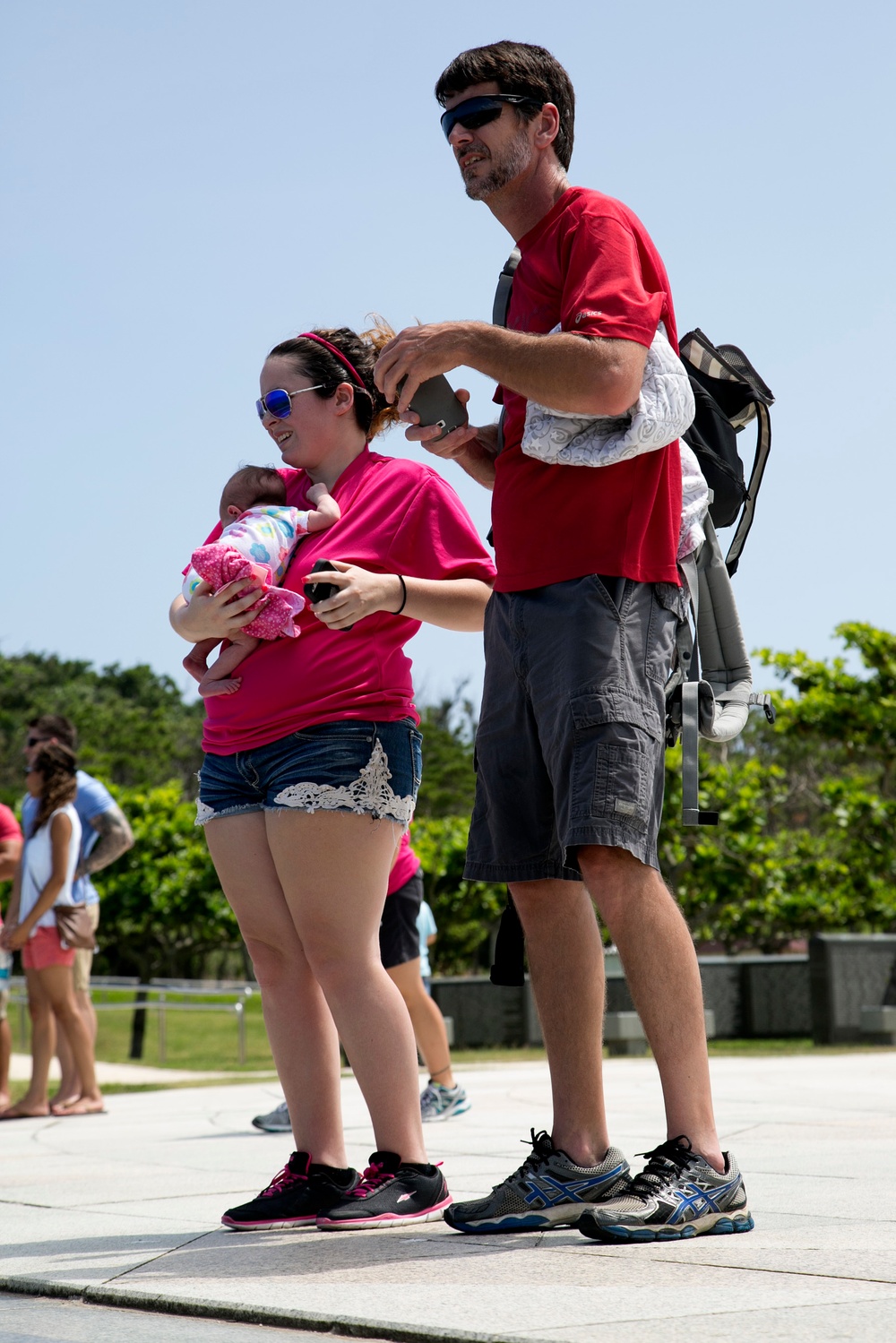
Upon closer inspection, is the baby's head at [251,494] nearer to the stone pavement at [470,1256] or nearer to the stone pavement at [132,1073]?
the stone pavement at [470,1256]

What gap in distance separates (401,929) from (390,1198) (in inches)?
115

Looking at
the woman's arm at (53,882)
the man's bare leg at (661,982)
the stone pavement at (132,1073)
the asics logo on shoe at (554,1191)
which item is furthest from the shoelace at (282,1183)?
the stone pavement at (132,1073)

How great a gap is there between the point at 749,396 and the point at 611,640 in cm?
88

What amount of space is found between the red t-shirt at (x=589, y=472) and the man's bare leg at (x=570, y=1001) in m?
0.66

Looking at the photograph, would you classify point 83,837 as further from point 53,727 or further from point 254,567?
point 254,567

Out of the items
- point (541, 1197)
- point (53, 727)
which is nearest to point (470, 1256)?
point (541, 1197)

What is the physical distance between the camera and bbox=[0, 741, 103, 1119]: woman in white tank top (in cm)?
758

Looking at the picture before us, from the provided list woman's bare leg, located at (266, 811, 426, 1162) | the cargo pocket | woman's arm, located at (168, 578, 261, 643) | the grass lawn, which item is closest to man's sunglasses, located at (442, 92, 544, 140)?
woman's arm, located at (168, 578, 261, 643)

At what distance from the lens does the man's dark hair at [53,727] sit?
7988 millimetres

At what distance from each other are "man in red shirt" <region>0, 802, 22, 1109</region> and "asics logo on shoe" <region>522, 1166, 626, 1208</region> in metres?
5.43

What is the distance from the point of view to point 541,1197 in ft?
9.65

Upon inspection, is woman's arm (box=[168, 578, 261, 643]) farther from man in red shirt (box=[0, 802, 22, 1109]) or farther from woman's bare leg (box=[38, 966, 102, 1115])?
man in red shirt (box=[0, 802, 22, 1109])

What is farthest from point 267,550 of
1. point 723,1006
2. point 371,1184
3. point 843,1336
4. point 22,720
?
point 22,720

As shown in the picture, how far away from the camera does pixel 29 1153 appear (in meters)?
5.35
